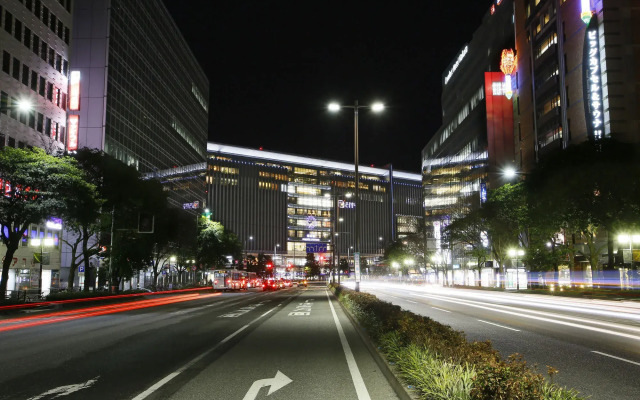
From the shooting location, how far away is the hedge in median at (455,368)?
5.54 m

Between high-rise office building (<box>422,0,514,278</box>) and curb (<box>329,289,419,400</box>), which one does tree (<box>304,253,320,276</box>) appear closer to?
high-rise office building (<box>422,0,514,278</box>)

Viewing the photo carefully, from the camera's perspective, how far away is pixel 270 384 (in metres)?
8.81

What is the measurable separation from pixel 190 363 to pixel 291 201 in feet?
532

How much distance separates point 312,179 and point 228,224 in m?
35.5

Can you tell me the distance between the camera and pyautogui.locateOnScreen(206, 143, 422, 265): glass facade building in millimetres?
158875

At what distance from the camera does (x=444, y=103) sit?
416 ft

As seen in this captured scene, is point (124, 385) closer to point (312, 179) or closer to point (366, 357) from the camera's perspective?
point (366, 357)

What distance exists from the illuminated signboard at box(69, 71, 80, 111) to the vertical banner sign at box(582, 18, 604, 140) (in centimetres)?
5347

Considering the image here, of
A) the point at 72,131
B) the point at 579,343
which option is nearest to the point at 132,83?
the point at 72,131

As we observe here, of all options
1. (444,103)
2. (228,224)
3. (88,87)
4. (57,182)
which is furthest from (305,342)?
(228,224)

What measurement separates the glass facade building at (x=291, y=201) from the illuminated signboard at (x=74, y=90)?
327 feet

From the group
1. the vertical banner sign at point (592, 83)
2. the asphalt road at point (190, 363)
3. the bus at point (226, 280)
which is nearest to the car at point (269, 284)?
the bus at point (226, 280)


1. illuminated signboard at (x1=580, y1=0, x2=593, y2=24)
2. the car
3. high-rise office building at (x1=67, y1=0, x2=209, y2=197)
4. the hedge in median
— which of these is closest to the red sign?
illuminated signboard at (x1=580, y1=0, x2=593, y2=24)

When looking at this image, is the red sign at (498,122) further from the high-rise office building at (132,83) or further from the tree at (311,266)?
the tree at (311,266)
